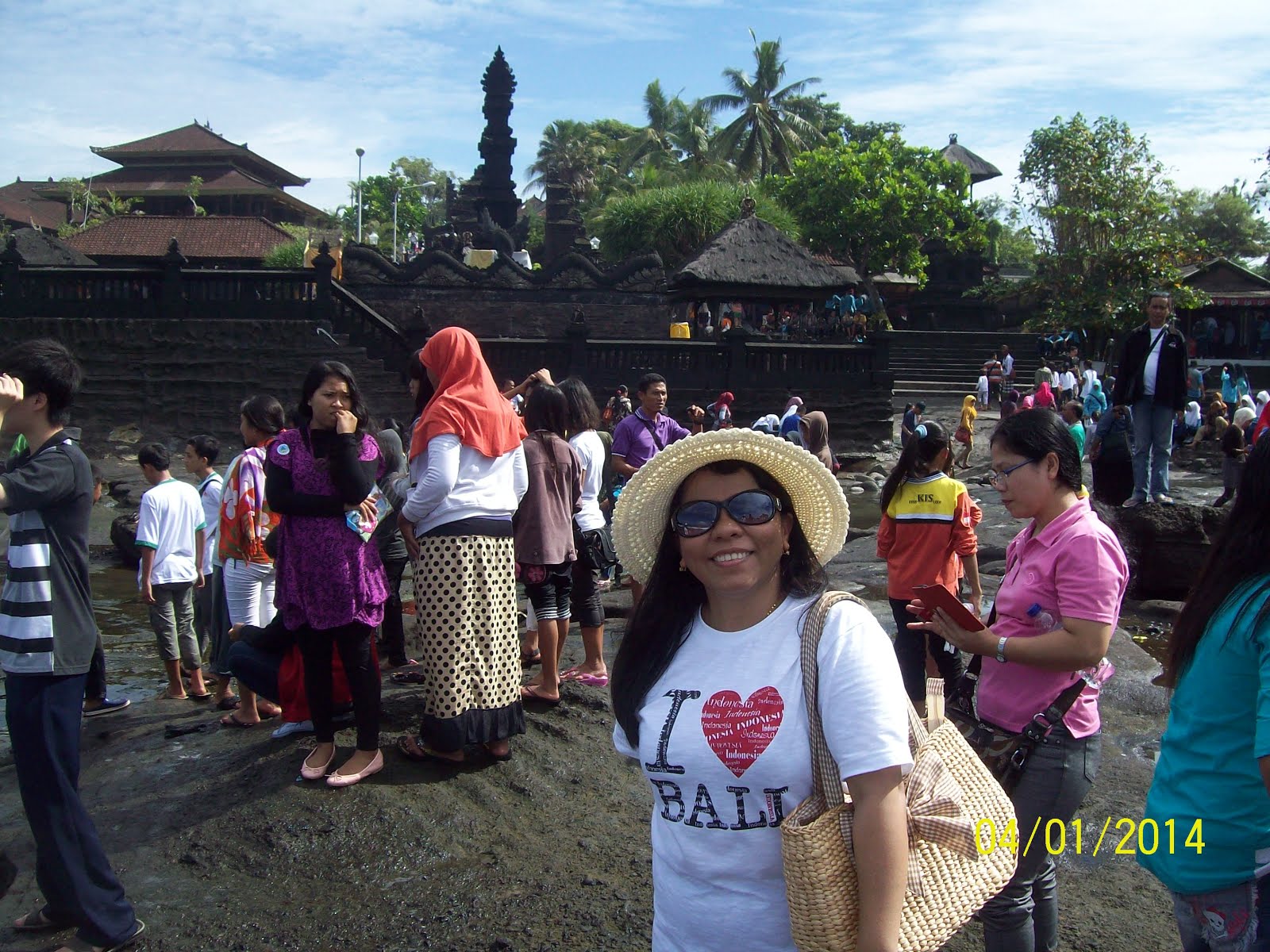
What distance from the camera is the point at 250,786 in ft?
14.6

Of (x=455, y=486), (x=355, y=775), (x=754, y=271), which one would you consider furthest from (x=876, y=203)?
(x=355, y=775)

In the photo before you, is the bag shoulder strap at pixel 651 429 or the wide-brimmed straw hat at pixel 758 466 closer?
the wide-brimmed straw hat at pixel 758 466

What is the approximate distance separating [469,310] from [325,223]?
133 ft

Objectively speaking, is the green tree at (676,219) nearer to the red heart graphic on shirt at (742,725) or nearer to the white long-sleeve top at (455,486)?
the white long-sleeve top at (455,486)

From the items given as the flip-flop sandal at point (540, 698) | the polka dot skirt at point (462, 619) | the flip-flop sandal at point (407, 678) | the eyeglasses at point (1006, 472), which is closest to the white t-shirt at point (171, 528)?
the flip-flop sandal at point (407, 678)

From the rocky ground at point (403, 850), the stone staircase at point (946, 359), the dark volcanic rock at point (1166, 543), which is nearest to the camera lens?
the rocky ground at point (403, 850)

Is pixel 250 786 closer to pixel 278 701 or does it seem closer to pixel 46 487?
pixel 278 701

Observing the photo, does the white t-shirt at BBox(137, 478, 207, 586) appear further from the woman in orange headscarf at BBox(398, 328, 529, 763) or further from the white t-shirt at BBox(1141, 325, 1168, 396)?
the white t-shirt at BBox(1141, 325, 1168, 396)

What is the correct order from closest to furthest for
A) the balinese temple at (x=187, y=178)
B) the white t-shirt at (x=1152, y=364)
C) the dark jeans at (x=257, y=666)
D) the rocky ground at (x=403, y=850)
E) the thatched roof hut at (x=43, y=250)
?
the rocky ground at (x=403, y=850), the dark jeans at (x=257, y=666), the white t-shirt at (x=1152, y=364), the thatched roof hut at (x=43, y=250), the balinese temple at (x=187, y=178)

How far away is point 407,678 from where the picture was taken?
5.87 m

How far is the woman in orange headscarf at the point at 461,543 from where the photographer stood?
4348 mm

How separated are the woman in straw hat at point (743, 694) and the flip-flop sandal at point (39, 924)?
2442mm

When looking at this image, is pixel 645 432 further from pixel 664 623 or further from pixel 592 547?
pixel 664 623

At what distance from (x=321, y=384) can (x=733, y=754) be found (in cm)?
287
